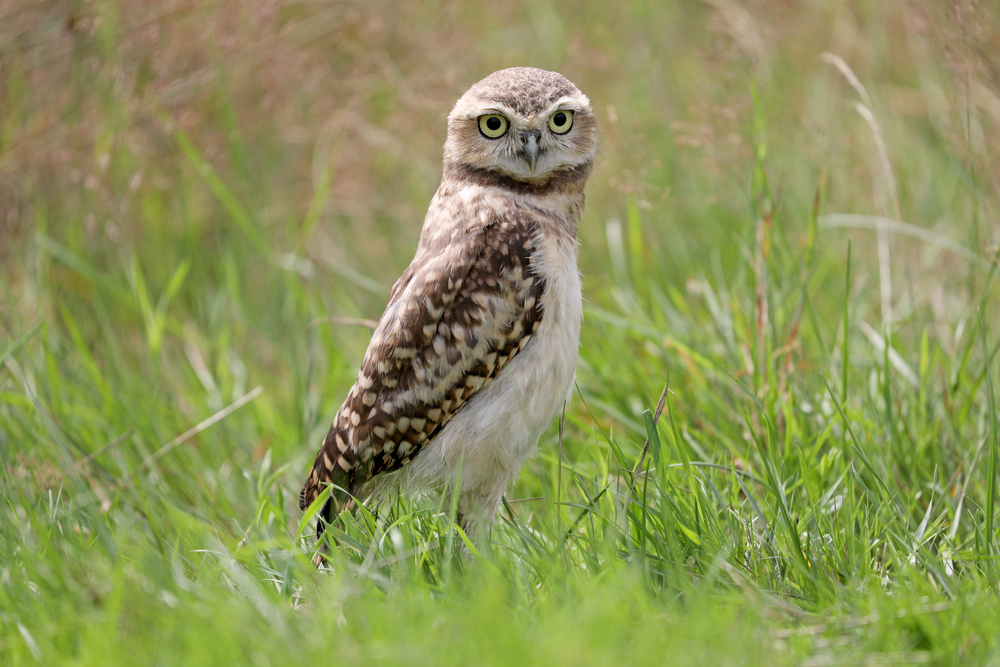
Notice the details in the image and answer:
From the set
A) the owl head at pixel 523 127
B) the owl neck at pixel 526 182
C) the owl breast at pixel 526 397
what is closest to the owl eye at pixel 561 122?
the owl head at pixel 523 127

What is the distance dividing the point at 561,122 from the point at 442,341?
92cm

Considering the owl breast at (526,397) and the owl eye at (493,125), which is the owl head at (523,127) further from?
the owl breast at (526,397)

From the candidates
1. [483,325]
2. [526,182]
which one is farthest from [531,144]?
[483,325]

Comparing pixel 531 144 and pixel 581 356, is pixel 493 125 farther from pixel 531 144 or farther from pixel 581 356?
pixel 581 356

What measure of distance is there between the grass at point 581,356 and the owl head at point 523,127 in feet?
1.17

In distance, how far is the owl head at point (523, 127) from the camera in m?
2.80

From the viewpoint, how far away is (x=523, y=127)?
110 inches

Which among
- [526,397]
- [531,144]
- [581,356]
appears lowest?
[581,356]

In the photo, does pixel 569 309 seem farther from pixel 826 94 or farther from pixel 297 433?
pixel 826 94

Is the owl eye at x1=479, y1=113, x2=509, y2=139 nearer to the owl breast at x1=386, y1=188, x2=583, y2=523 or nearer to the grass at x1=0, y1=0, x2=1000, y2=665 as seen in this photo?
the owl breast at x1=386, y1=188, x2=583, y2=523

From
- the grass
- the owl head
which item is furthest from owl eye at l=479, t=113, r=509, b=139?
the grass

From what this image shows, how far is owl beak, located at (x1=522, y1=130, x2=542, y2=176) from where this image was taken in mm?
2803

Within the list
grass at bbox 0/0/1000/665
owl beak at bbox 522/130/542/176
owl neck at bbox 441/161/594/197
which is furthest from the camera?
owl neck at bbox 441/161/594/197

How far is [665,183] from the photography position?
516 centimetres
